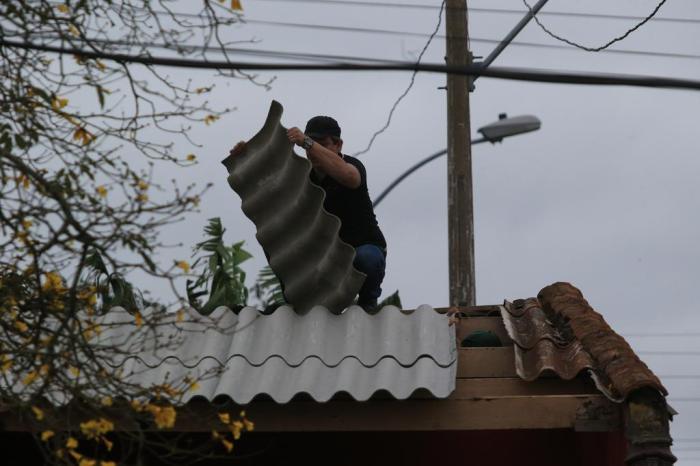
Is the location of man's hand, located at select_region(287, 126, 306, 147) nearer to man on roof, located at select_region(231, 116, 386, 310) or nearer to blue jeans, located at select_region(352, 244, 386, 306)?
man on roof, located at select_region(231, 116, 386, 310)

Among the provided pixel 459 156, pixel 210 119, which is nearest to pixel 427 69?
pixel 210 119

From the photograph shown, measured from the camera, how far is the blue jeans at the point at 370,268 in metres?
7.85

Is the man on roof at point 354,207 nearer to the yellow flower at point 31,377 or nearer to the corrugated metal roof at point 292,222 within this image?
Answer: the corrugated metal roof at point 292,222

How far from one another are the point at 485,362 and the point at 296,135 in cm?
Answer: 174

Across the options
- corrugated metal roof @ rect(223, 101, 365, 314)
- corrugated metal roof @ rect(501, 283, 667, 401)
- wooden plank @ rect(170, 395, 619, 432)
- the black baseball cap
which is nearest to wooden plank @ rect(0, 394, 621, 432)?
wooden plank @ rect(170, 395, 619, 432)

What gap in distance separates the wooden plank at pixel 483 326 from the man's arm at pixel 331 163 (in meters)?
1.09

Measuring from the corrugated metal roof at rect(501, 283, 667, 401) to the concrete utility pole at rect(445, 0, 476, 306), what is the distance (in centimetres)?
299

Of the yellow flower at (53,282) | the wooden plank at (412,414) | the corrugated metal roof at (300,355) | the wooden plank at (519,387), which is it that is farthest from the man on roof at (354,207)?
the yellow flower at (53,282)

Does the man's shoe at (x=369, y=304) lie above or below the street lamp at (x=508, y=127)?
below

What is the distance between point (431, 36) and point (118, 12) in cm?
402

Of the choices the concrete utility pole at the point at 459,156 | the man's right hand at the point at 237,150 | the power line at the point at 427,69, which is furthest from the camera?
the concrete utility pole at the point at 459,156

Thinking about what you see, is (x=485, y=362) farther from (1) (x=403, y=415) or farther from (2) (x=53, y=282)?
(2) (x=53, y=282)

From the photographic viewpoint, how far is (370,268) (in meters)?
7.86

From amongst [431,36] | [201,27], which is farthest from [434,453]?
[431,36]
